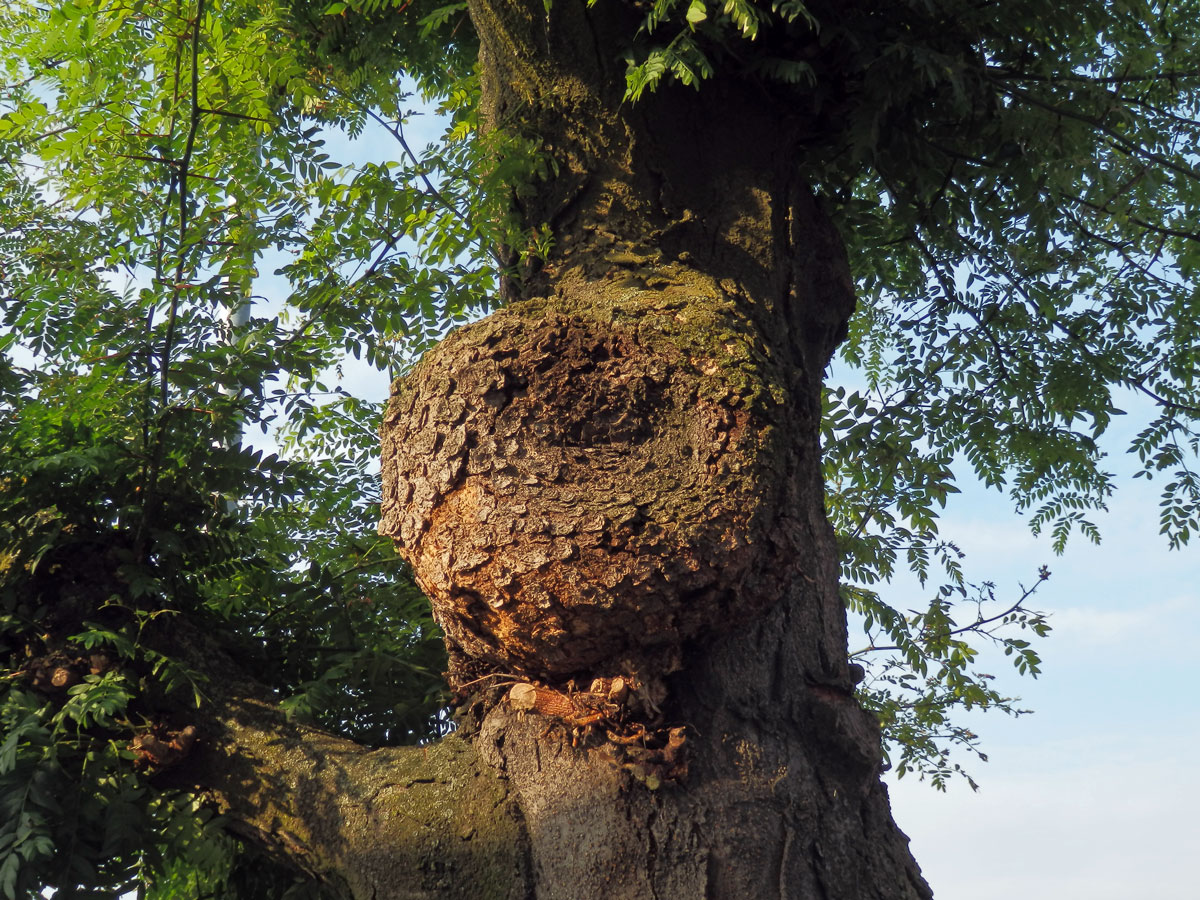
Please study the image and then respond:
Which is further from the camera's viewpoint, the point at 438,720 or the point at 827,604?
the point at 438,720

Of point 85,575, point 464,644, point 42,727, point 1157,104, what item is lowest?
point 42,727

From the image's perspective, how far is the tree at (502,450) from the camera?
8.18ft

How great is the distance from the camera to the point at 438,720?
351 centimetres

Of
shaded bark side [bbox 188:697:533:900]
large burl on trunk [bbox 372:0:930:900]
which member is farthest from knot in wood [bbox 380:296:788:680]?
shaded bark side [bbox 188:697:533:900]

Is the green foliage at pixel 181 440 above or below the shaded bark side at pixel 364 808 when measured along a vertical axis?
above

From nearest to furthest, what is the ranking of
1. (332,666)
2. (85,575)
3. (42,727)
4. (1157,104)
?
(42,727), (85,575), (332,666), (1157,104)

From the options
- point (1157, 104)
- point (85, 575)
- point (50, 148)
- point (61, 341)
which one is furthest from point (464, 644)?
point (1157, 104)

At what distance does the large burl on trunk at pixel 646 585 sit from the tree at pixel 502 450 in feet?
0.03

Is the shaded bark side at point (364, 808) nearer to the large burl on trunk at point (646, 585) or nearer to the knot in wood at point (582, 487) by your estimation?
the large burl on trunk at point (646, 585)

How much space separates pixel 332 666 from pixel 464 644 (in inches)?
36.8

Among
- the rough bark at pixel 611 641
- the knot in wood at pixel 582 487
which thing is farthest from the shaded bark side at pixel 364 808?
the knot in wood at pixel 582 487

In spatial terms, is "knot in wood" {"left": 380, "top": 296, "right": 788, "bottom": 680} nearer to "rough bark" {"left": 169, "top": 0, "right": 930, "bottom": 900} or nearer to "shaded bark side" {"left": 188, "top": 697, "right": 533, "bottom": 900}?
"rough bark" {"left": 169, "top": 0, "right": 930, "bottom": 900}

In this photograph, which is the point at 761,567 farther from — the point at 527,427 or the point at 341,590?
the point at 341,590

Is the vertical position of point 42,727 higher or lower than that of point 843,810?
higher
